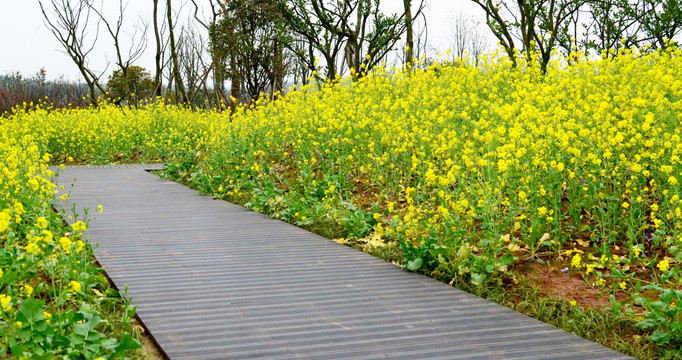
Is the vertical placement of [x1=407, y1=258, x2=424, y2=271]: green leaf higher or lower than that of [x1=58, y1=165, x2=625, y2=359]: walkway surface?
higher

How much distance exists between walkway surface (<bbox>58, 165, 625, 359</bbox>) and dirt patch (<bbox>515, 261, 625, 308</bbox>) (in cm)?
41

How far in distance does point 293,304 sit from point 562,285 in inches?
62.3

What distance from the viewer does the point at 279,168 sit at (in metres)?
8.28

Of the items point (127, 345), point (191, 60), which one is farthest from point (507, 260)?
point (191, 60)

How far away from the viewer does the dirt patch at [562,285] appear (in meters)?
3.72

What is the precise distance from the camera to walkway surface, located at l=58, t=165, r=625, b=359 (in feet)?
10.0

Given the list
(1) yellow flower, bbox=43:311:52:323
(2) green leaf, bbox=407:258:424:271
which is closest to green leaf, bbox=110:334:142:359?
(1) yellow flower, bbox=43:311:52:323

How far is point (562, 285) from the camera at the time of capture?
13.0 ft

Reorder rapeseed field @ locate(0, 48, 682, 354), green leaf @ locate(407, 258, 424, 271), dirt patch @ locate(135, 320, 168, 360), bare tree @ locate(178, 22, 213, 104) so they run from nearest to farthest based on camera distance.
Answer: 1. dirt patch @ locate(135, 320, 168, 360)
2. rapeseed field @ locate(0, 48, 682, 354)
3. green leaf @ locate(407, 258, 424, 271)
4. bare tree @ locate(178, 22, 213, 104)

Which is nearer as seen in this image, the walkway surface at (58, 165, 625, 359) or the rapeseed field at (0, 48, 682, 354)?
the walkway surface at (58, 165, 625, 359)

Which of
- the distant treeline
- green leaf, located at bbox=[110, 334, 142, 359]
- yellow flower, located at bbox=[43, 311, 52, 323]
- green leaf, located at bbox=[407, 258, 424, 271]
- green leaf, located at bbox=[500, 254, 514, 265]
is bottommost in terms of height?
green leaf, located at bbox=[407, 258, 424, 271]

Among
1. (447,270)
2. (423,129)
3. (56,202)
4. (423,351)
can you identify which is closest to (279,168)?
(423,129)

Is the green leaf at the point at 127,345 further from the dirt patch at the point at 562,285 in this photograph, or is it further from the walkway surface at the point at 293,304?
the dirt patch at the point at 562,285

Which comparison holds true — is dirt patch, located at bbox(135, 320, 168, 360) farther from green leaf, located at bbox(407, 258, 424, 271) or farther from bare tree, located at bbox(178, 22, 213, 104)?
bare tree, located at bbox(178, 22, 213, 104)
